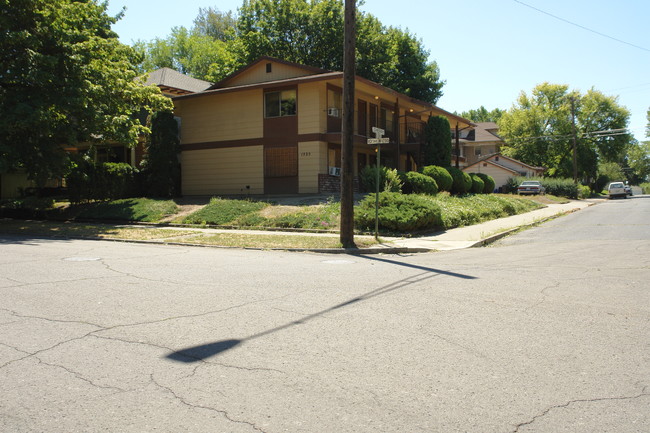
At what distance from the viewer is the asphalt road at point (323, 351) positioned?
3.33 metres

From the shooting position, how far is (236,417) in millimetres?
3271

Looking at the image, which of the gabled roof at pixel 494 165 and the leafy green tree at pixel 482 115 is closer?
the gabled roof at pixel 494 165

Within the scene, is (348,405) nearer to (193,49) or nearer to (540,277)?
(540,277)

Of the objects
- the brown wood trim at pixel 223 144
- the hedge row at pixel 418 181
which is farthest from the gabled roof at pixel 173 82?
the hedge row at pixel 418 181

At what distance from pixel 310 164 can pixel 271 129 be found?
305 cm

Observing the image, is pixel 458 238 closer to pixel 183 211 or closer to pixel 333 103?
pixel 183 211

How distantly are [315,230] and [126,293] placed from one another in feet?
33.5

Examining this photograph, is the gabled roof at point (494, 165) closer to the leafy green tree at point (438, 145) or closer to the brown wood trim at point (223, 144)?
the leafy green tree at point (438, 145)

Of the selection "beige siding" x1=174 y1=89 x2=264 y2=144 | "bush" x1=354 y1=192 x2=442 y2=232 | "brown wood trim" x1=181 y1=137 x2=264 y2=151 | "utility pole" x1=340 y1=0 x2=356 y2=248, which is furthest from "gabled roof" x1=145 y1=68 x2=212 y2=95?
"utility pole" x1=340 y1=0 x2=356 y2=248

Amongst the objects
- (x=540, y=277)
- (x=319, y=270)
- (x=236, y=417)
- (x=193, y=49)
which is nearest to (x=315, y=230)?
(x=319, y=270)

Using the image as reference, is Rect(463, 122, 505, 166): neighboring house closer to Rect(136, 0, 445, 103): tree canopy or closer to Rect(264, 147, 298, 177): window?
Rect(136, 0, 445, 103): tree canopy

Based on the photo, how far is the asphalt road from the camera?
333 cm

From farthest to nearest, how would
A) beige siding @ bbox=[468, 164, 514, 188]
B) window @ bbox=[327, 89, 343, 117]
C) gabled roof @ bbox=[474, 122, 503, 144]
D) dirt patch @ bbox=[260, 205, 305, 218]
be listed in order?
1. gabled roof @ bbox=[474, 122, 503, 144]
2. beige siding @ bbox=[468, 164, 514, 188]
3. window @ bbox=[327, 89, 343, 117]
4. dirt patch @ bbox=[260, 205, 305, 218]

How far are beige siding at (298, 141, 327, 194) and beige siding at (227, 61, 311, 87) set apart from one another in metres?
3.96
